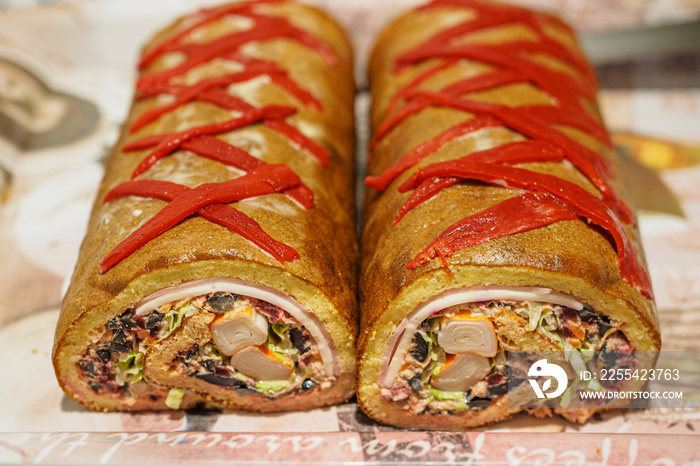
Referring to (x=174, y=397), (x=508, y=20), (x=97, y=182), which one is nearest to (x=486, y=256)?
(x=174, y=397)

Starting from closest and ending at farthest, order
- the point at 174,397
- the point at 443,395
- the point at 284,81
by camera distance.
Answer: the point at 443,395
the point at 174,397
the point at 284,81

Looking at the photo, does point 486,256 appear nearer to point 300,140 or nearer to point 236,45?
point 300,140

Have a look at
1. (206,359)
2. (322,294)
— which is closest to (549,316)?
(322,294)

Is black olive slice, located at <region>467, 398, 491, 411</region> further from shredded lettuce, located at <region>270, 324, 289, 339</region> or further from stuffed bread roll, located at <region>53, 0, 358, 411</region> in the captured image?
shredded lettuce, located at <region>270, 324, 289, 339</region>

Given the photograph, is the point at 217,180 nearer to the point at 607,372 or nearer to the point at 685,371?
the point at 607,372

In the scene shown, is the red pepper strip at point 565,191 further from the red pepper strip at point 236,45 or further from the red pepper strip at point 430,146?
the red pepper strip at point 236,45

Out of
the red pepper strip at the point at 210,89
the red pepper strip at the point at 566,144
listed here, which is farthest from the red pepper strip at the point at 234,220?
the red pepper strip at the point at 566,144

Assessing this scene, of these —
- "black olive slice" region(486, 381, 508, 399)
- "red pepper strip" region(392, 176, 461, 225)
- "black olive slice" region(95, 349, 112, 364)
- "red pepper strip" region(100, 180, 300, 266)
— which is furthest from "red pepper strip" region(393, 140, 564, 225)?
"black olive slice" region(95, 349, 112, 364)

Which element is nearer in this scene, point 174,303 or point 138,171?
point 174,303
